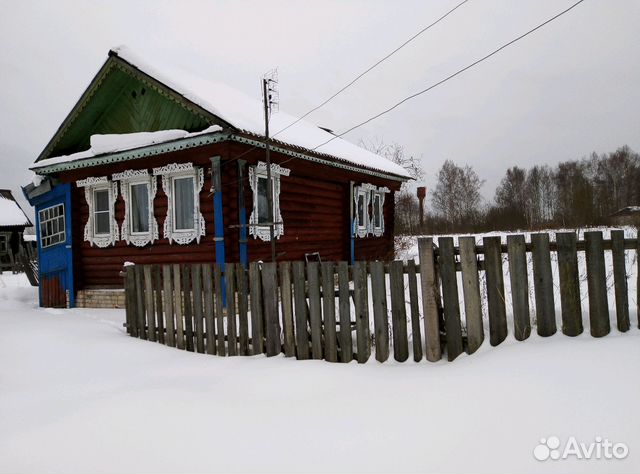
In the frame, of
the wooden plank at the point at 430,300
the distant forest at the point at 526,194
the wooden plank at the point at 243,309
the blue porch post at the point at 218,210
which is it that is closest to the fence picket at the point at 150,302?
the wooden plank at the point at 243,309

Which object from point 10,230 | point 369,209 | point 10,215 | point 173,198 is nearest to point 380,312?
point 173,198

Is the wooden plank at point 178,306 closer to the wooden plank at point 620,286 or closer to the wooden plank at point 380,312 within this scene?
the wooden plank at point 380,312

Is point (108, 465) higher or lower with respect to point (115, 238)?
lower

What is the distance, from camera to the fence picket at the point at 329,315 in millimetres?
4301

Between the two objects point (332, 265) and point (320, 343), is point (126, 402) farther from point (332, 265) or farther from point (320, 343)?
point (332, 265)

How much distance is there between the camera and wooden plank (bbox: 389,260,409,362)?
13.3 feet

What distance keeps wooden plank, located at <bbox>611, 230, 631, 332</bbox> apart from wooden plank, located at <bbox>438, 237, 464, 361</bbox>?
136 cm

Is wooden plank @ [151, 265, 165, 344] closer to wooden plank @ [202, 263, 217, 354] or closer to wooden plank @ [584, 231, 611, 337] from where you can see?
wooden plank @ [202, 263, 217, 354]

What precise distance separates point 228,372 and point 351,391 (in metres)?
1.43

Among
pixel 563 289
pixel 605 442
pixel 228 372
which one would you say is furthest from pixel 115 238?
pixel 605 442

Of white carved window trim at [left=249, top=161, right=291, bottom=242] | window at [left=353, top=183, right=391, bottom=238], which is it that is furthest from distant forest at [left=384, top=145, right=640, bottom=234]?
white carved window trim at [left=249, top=161, right=291, bottom=242]

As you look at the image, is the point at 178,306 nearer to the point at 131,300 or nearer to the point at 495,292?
the point at 131,300

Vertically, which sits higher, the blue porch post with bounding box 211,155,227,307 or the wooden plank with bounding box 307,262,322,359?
the blue porch post with bounding box 211,155,227,307

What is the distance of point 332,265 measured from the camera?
438 cm
